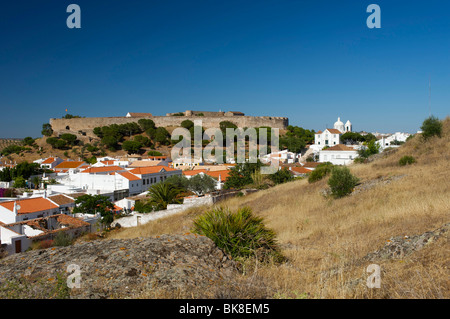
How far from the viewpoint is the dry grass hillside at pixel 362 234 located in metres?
2.79

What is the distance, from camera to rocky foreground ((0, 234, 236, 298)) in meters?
2.64

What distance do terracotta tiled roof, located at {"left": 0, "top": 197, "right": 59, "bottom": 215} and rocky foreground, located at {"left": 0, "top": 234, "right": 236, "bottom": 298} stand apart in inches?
695

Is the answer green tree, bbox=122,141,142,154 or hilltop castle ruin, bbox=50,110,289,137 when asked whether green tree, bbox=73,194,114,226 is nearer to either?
green tree, bbox=122,141,142,154

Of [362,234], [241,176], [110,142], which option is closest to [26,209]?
[241,176]

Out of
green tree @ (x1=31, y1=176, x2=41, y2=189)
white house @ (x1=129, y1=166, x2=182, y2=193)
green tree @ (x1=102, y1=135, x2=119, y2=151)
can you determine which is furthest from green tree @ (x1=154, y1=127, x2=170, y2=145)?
green tree @ (x1=31, y1=176, x2=41, y2=189)

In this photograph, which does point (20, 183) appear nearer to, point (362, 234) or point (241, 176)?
point (241, 176)

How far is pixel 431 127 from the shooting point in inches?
575

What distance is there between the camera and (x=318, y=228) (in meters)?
6.63

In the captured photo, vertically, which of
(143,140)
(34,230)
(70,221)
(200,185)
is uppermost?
(143,140)

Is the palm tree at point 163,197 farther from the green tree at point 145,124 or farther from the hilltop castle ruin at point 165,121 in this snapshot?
the hilltop castle ruin at point 165,121

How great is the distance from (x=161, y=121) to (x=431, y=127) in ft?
186

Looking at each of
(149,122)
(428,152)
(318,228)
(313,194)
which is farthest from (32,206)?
Answer: (149,122)

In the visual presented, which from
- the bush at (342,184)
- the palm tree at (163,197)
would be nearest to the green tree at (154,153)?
the palm tree at (163,197)

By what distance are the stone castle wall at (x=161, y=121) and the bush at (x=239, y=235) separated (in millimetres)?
61119
